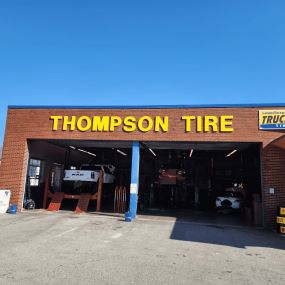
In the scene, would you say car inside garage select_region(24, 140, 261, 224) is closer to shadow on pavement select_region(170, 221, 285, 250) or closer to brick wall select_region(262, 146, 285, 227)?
brick wall select_region(262, 146, 285, 227)

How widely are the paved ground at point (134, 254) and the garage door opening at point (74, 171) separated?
5043 mm

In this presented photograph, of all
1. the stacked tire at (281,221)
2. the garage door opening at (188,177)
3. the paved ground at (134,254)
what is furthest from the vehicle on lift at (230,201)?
the stacked tire at (281,221)

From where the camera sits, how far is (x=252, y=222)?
15.8m

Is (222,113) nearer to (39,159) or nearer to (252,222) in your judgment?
(252,222)

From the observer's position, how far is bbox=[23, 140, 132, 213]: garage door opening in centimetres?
1811

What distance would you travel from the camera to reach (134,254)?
802 centimetres

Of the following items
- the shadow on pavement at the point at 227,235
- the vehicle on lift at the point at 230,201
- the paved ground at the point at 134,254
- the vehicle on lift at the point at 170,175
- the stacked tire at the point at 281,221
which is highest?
the vehicle on lift at the point at 170,175

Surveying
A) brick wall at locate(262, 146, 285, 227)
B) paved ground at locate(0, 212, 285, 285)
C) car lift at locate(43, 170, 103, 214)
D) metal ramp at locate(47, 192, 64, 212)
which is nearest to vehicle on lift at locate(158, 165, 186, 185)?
car lift at locate(43, 170, 103, 214)

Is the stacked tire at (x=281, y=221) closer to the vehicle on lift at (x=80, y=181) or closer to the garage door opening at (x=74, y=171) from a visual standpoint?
the garage door opening at (x=74, y=171)

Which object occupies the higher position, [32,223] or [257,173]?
[257,173]

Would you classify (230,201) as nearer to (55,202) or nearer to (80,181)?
(80,181)

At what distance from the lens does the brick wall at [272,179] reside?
14438 millimetres

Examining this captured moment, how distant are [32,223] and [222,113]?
10.4 metres

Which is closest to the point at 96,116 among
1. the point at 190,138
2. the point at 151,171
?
the point at 190,138
